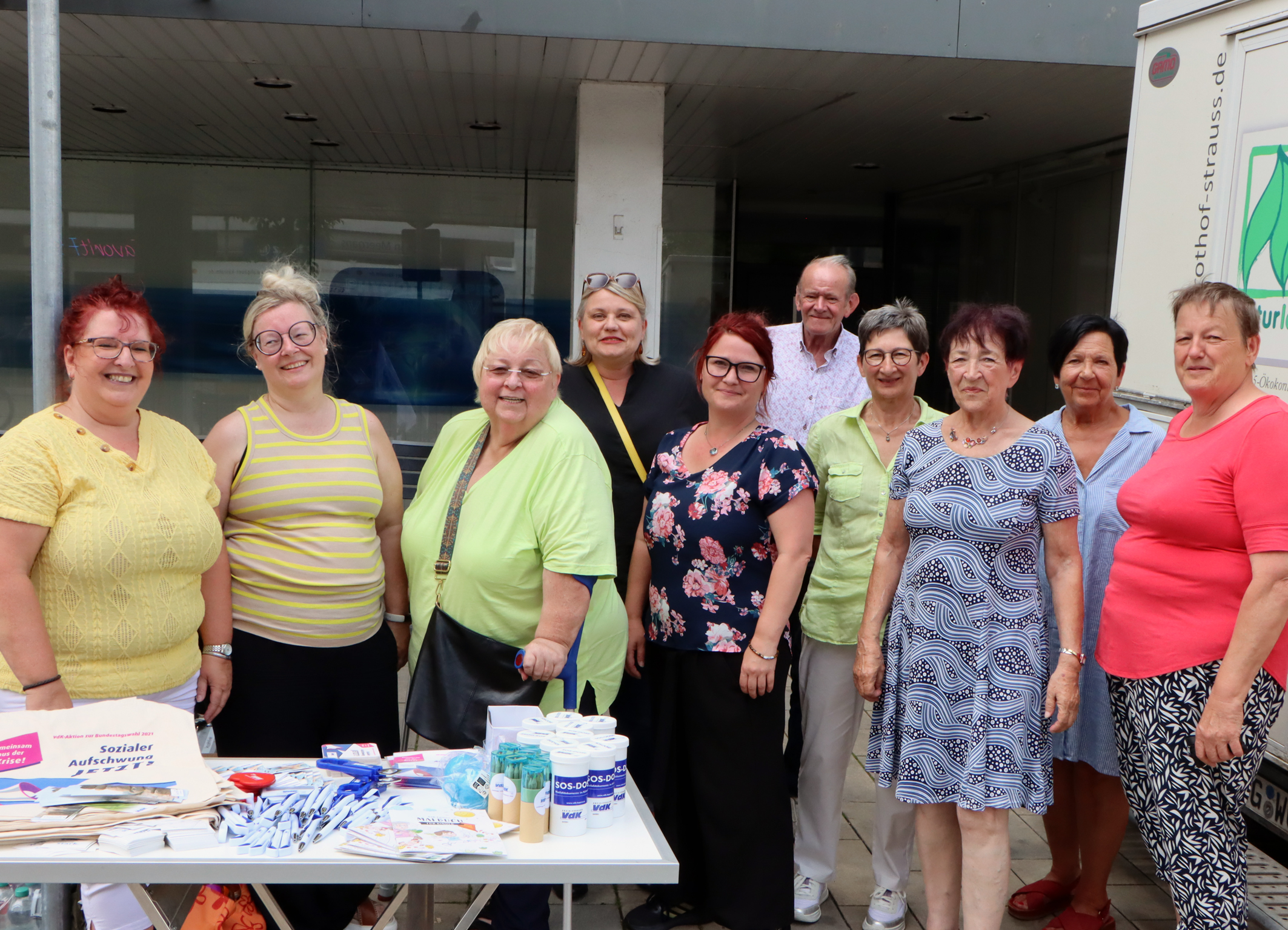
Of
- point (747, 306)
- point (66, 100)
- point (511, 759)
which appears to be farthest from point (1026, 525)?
point (747, 306)

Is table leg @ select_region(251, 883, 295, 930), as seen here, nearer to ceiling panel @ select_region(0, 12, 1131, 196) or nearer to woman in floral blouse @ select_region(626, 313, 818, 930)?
woman in floral blouse @ select_region(626, 313, 818, 930)

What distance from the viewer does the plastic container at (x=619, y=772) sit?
2266 millimetres

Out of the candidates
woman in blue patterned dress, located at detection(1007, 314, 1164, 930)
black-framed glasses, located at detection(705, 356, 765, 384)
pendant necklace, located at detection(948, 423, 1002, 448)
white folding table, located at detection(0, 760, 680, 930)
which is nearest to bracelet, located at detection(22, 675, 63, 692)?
white folding table, located at detection(0, 760, 680, 930)

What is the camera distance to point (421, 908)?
2834mm

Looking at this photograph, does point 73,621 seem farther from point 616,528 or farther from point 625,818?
point 616,528

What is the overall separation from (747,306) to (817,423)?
26.8 feet

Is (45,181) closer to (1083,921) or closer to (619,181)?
(1083,921)

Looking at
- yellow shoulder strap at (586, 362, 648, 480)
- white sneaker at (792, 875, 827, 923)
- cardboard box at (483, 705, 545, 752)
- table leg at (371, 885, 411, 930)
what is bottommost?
white sneaker at (792, 875, 827, 923)

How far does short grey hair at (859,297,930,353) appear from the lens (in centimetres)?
335

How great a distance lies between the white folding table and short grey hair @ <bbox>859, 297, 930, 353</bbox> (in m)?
1.84

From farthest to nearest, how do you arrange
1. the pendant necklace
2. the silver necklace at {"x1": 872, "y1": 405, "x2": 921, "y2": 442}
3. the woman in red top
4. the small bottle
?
the silver necklace at {"x1": 872, "y1": 405, "x2": 921, "y2": 442}
the pendant necklace
the small bottle
the woman in red top

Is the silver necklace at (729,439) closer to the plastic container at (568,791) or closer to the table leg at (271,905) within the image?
the plastic container at (568,791)

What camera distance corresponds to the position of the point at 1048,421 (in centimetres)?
338

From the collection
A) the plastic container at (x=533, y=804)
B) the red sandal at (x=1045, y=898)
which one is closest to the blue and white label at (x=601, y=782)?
the plastic container at (x=533, y=804)
